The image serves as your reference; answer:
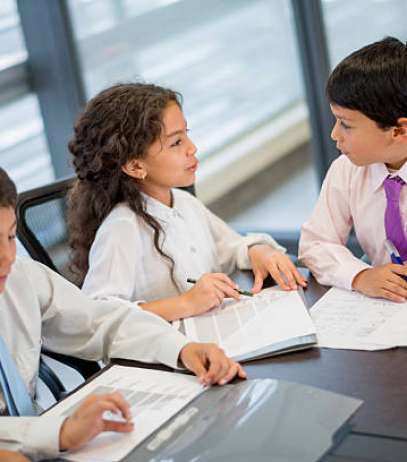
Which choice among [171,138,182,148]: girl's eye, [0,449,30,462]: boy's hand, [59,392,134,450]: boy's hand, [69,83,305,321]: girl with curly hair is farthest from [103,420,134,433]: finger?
[171,138,182,148]: girl's eye

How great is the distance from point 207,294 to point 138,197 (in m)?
0.37

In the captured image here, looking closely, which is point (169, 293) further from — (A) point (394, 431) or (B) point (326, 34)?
(B) point (326, 34)

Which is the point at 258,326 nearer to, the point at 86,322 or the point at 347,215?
the point at 86,322

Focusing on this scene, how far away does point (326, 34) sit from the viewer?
3277 millimetres

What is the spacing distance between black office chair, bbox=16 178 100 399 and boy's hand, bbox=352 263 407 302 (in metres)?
0.76

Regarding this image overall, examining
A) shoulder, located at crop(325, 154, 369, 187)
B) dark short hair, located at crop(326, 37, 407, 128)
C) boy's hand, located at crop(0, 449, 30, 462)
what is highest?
dark short hair, located at crop(326, 37, 407, 128)

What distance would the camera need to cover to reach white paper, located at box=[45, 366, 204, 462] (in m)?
1.21

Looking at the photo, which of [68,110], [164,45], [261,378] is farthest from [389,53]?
[68,110]

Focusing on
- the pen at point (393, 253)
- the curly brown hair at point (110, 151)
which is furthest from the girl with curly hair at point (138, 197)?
the pen at point (393, 253)

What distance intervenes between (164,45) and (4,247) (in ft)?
8.53

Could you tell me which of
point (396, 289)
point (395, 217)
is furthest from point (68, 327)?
point (395, 217)

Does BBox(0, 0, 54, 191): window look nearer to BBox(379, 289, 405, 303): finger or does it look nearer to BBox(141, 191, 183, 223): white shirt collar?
BBox(141, 191, 183, 223): white shirt collar

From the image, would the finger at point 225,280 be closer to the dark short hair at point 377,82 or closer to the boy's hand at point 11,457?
the dark short hair at point 377,82

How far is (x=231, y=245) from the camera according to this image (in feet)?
6.71
